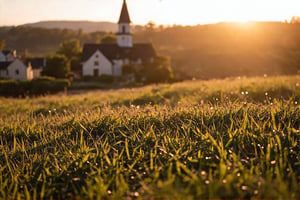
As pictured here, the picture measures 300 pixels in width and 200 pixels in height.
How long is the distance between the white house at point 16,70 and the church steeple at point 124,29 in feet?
50.1

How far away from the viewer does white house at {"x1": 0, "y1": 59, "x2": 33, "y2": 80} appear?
4591 cm

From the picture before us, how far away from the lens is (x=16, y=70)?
46406mm

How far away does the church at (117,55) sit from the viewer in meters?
49.9

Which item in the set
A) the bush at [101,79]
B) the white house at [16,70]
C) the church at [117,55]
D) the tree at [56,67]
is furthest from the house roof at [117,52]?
the white house at [16,70]

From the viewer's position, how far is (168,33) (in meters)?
101

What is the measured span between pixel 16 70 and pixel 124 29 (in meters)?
18.2

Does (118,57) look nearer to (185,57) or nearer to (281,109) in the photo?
(185,57)

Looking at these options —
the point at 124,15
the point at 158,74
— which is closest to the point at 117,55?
the point at 124,15

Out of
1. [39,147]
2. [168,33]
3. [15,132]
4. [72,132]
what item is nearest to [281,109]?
[72,132]

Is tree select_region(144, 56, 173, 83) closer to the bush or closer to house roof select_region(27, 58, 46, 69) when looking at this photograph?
the bush

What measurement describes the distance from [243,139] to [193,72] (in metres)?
54.6

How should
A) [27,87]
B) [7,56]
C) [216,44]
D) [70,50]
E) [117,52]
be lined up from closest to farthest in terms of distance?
1. [27,87]
2. [117,52]
3. [70,50]
4. [7,56]
5. [216,44]

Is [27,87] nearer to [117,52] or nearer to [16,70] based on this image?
[16,70]

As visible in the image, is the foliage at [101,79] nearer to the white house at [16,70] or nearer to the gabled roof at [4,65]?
the white house at [16,70]
